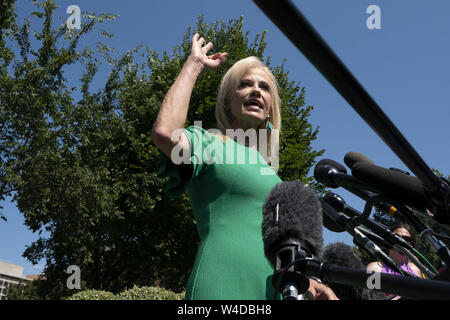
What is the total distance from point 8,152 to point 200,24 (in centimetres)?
1015

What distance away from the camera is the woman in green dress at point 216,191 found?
1619 millimetres

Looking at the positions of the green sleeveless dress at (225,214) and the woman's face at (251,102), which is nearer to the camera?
the green sleeveless dress at (225,214)

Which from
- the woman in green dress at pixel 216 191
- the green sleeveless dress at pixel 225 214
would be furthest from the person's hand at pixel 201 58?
the green sleeveless dress at pixel 225 214

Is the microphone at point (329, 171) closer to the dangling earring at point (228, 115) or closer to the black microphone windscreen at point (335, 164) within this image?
the black microphone windscreen at point (335, 164)

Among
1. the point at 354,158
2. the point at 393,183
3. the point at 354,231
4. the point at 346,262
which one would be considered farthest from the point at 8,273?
the point at 393,183

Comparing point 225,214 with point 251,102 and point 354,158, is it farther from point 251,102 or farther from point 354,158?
point 251,102

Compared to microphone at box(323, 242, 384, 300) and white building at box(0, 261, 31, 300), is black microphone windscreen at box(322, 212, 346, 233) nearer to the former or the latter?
microphone at box(323, 242, 384, 300)

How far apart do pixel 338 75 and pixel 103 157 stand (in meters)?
16.2

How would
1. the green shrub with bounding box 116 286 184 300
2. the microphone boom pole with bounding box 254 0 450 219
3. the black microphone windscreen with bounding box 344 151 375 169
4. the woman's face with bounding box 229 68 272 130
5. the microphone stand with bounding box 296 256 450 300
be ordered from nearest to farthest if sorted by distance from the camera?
the microphone boom pole with bounding box 254 0 450 219 → the microphone stand with bounding box 296 256 450 300 → the black microphone windscreen with bounding box 344 151 375 169 → the woman's face with bounding box 229 68 272 130 → the green shrub with bounding box 116 286 184 300

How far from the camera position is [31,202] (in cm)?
1338

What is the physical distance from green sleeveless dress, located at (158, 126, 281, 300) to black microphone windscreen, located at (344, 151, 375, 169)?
41cm

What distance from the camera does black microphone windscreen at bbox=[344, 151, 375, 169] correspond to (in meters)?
1.52

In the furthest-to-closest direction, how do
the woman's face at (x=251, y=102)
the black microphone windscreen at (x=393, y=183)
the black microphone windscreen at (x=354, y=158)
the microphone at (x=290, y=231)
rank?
1. the woman's face at (x=251, y=102)
2. the black microphone windscreen at (x=354, y=158)
3. the black microphone windscreen at (x=393, y=183)
4. the microphone at (x=290, y=231)

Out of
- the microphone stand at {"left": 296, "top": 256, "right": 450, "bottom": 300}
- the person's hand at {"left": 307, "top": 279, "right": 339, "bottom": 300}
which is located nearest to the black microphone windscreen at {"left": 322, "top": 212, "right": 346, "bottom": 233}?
the person's hand at {"left": 307, "top": 279, "right": 339, "bottom": 300}
